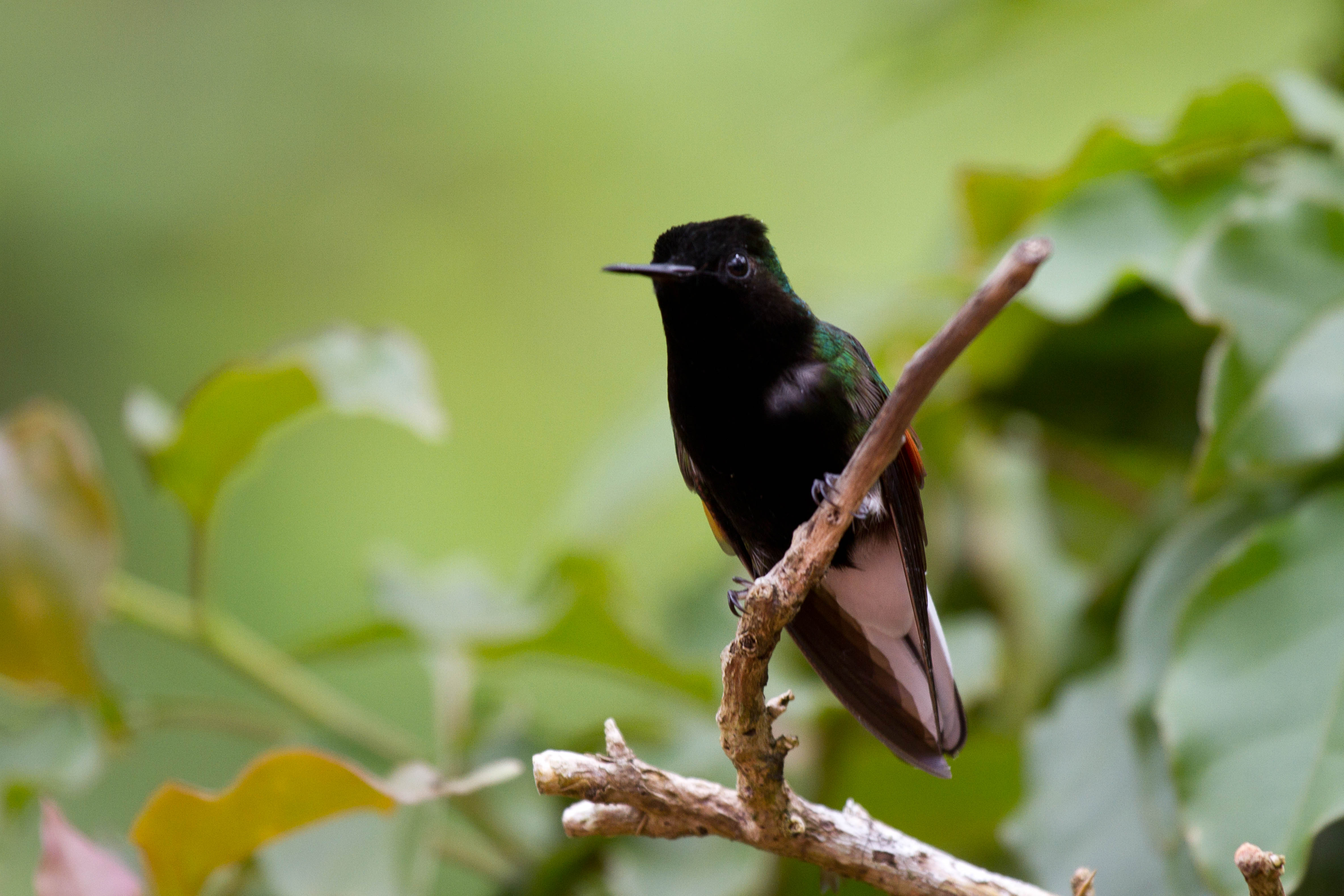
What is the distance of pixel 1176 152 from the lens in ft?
4.48

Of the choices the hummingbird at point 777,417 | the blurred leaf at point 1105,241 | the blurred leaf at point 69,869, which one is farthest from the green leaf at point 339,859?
the blurred leaf at point 1105,241

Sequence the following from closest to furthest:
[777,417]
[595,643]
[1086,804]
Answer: [777,417]
[1086,804]
[595,643]

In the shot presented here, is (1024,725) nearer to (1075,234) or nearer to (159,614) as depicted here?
(1075,234)

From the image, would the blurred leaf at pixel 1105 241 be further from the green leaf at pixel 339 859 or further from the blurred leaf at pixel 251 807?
the green leaf at pixel 339 859

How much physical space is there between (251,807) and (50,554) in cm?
54

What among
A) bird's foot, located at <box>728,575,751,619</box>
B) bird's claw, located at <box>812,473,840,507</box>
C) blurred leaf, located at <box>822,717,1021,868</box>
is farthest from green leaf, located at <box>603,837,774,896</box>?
bird's claw, located at <box>812,473,840,507</box>

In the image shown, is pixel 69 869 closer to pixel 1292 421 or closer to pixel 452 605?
pixel 452 605

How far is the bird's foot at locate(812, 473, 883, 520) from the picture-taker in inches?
26.8

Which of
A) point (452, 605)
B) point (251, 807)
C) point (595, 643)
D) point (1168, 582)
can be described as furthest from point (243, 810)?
point (1168, 582)

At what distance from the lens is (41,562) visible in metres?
1.27

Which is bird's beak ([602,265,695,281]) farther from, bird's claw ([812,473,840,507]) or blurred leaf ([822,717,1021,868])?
blurred leaf ([822,717,1021,868])

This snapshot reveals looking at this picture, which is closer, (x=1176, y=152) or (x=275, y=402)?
(x=275, y=402)

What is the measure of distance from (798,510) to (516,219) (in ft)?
11.4

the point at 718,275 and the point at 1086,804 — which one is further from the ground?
the point at 718,275
